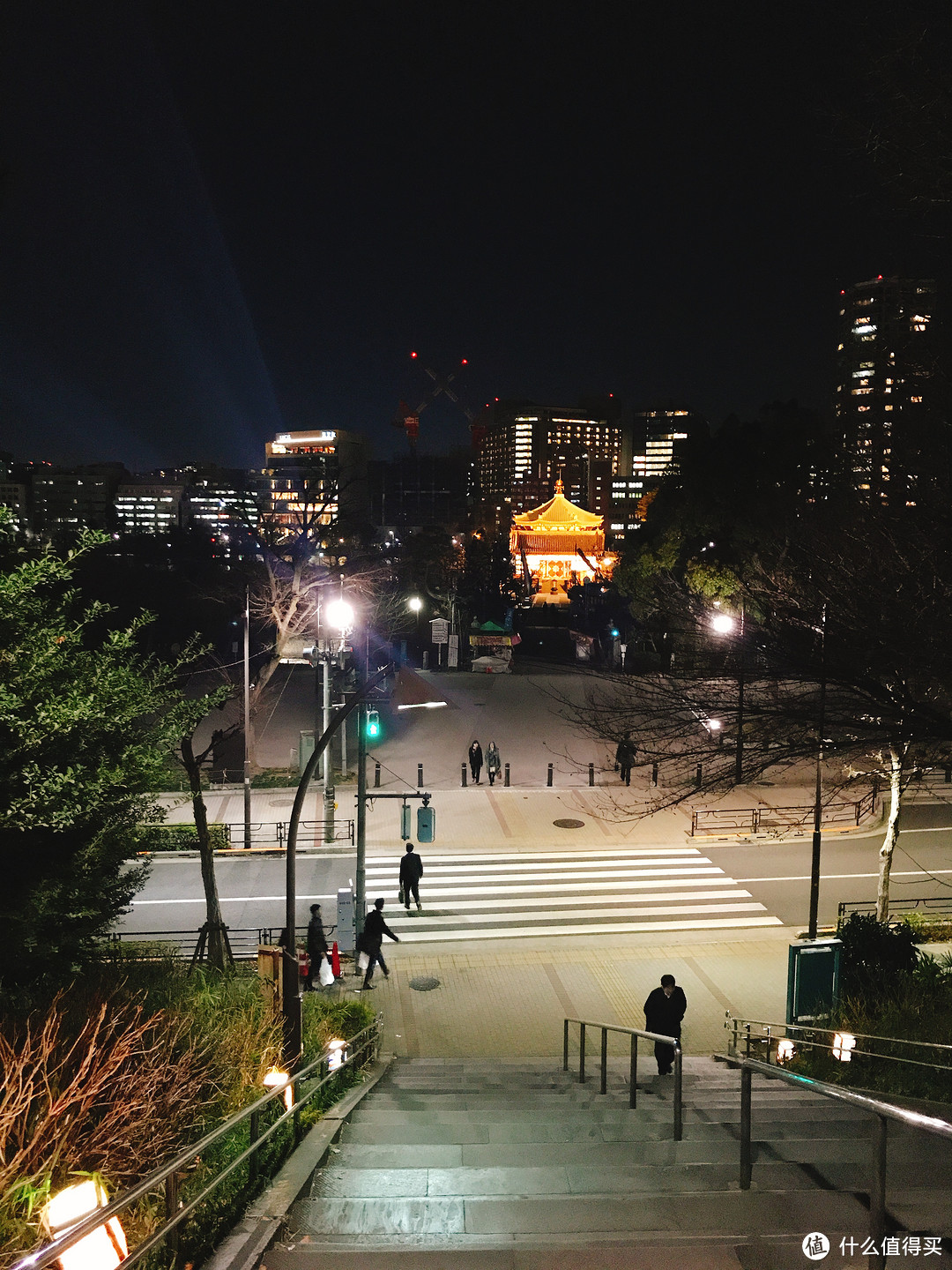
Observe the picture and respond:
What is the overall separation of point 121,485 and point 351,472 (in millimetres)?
41779

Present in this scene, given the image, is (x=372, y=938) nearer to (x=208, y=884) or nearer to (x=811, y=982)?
(x=208, y=884)

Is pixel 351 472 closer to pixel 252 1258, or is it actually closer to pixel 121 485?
pixel 121 485

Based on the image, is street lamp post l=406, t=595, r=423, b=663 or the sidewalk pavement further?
street lamp post l=406, t=595, r=423, b=663

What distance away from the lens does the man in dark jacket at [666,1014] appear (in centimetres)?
891

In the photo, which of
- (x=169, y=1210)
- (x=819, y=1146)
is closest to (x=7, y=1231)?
(x=169, y=1210)

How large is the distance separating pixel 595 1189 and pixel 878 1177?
1.84m

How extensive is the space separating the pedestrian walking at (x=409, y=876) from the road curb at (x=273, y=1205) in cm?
894

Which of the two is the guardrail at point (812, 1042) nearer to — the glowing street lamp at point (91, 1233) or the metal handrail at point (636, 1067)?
the metal handrail at point (636, 1067)

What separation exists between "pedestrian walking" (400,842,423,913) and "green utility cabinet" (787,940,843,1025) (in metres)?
6.89

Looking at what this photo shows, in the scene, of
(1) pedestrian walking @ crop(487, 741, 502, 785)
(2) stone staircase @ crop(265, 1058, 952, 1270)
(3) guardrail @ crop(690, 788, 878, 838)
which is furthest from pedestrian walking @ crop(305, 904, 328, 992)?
(1) pedestrian walking @ crop(487, 741, 502, 785)

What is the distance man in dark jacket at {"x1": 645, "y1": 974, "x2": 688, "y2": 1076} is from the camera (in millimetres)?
8914

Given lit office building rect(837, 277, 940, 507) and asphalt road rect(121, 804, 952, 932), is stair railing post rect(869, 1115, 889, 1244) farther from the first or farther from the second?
asphalt road rect(121, 804, 952, 932)

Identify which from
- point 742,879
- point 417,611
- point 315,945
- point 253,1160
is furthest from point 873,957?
point 417,611

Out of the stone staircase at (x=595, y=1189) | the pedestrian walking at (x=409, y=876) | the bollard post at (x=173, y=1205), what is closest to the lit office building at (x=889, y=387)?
the stone staircase at (x=595, y=1189)
